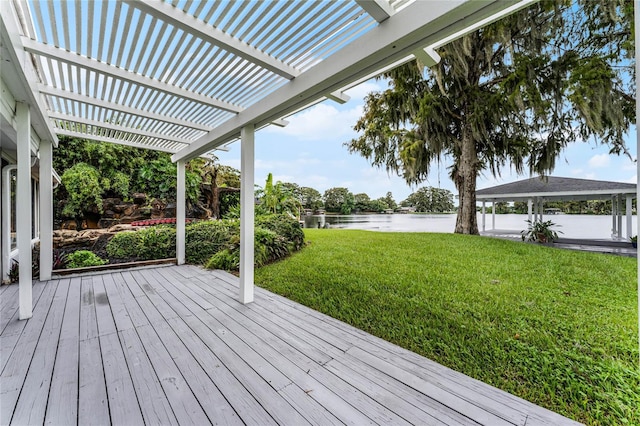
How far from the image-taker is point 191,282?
14.1ft

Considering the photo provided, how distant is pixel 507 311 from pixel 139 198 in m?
9.87

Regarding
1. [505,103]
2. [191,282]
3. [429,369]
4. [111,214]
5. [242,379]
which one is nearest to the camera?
[242,379]

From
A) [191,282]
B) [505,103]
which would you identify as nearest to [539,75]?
[505,103]

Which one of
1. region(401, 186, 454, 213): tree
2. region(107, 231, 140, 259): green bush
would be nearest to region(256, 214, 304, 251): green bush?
A: region(107, 231, 140, 259): green bush

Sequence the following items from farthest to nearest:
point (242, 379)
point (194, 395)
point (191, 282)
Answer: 1. point (191, 282)
2. point (242, 379)
3. point (194, 395)

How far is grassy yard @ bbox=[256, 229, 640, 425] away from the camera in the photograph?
1926 millimetres

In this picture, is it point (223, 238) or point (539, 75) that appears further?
point (539, 75)

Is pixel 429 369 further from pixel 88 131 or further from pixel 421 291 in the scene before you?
pixel 88 131

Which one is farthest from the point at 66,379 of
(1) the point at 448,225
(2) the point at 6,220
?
(1) the point at 448,225

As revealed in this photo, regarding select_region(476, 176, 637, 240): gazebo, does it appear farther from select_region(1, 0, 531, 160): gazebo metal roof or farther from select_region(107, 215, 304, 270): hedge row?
select_region(1, 0, 531, 160): gazebo metal roof

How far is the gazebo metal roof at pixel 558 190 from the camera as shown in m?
10.1

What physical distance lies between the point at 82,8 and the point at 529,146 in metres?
10.7

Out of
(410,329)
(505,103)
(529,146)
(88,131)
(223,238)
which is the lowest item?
(410,329)

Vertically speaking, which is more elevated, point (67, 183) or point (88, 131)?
point (88, 131)
